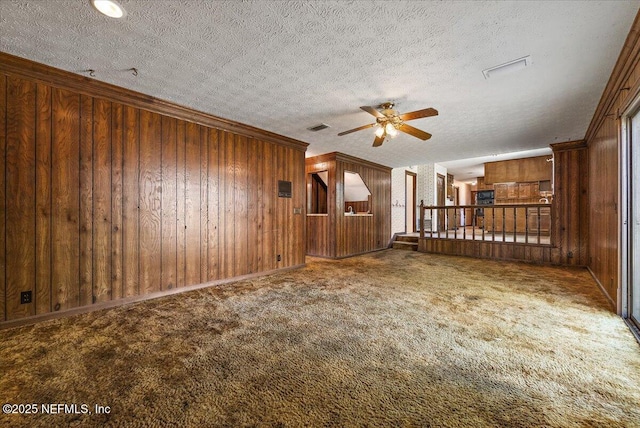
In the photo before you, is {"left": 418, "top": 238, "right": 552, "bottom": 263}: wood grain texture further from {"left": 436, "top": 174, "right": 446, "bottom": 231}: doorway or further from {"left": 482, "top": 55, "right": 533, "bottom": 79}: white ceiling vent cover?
{"left": 482, "top": 55, "right": 533, "bottom": 79}: white ceiling vent cover

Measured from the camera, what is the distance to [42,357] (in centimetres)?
187

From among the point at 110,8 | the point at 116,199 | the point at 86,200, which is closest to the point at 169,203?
the point at 116,199

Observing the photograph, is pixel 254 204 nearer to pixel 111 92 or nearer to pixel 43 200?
pixel 111 92

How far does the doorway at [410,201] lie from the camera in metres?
9.04

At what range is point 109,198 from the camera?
2.88 m

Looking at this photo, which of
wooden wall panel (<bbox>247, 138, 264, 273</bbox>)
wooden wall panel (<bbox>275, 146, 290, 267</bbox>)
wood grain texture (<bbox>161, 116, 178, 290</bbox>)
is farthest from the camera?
wooden wall panel (<bbox>275, 146, 290, 267</bbox>)

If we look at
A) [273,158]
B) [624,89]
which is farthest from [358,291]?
[624,89]

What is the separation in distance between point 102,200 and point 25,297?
107cm

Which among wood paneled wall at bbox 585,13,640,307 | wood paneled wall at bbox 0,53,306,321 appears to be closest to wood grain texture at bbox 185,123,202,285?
wood paneled wall at bbox 0,53,306,321

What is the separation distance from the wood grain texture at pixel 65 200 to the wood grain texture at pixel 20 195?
145 mm

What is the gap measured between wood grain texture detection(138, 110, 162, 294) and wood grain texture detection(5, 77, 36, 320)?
88 cm

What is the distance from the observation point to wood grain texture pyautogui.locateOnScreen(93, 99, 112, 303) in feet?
9.18

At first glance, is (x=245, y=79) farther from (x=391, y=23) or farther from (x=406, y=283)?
(x=406, y=283)

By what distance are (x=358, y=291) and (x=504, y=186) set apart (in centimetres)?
798
